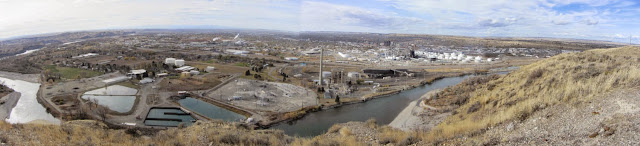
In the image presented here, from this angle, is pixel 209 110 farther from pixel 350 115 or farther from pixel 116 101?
pixel 350 115

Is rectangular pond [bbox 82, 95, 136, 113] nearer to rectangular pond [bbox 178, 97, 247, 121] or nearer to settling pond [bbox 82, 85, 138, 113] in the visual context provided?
settling pond [bbox 82, 85, 138, 113]

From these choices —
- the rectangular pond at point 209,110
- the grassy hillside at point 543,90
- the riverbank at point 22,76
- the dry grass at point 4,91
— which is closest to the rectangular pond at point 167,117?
the rectangular pond at point 209,110

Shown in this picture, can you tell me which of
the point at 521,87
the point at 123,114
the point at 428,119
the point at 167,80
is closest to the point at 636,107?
the point at 521,87

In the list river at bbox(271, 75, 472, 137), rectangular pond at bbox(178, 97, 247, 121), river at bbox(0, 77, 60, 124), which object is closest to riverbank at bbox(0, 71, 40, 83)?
river at bbox(0, 77, 60, 124)

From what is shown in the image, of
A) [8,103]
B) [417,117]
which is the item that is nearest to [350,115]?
[417,117]

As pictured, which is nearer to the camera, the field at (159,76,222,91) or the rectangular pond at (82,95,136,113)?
the rectangular pond at (82,95,136,113)

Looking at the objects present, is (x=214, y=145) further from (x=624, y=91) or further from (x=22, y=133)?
(x=624, y=91)
